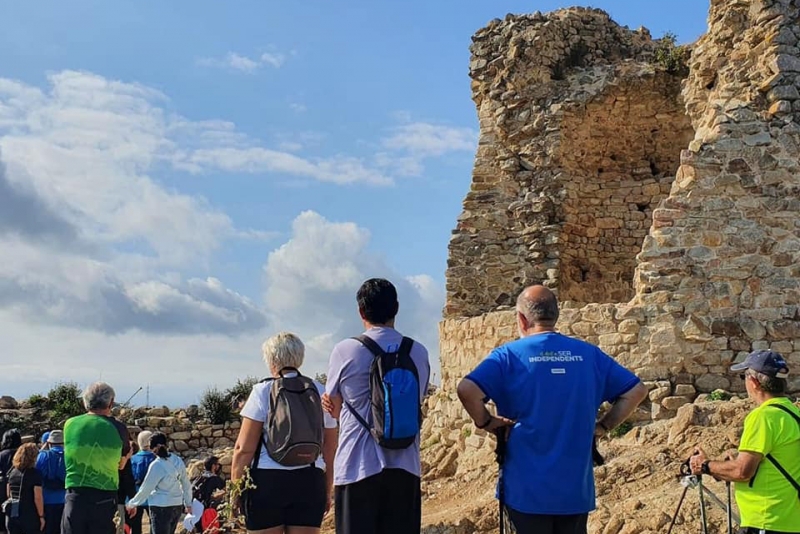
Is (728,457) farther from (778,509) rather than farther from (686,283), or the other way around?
(686,283)

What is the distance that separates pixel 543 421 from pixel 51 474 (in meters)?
4.62

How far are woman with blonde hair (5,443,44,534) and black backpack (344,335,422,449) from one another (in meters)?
3.70

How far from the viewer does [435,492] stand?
8977mm

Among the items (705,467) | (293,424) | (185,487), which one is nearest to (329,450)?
(293,424)

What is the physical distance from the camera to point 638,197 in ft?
42.0

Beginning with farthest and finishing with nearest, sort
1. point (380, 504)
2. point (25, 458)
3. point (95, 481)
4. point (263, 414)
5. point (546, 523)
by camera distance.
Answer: point (25, 458) < point (95, 481) < point (263, 414) < point (380, 504) < point (546, 523)

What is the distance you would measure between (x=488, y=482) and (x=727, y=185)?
3.84 meters

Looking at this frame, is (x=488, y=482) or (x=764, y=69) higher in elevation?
(x=764, y=69)

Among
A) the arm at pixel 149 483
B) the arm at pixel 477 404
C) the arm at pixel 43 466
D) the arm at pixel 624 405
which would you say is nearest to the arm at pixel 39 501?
the arm at pixel 43 466

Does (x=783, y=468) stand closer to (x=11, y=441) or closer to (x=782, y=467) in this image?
(x=782, y=467)

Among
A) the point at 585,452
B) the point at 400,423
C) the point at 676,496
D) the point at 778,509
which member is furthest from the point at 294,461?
the point at 676,496

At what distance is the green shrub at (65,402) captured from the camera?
15.3 m

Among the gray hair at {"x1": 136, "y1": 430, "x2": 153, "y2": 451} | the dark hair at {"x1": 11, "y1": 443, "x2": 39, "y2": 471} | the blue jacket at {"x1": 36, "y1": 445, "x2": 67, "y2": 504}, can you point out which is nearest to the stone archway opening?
the gray hair at {"x1": 136, "y1": 430, "x2": 153, "y2": 451}

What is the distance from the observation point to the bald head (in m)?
4.07
